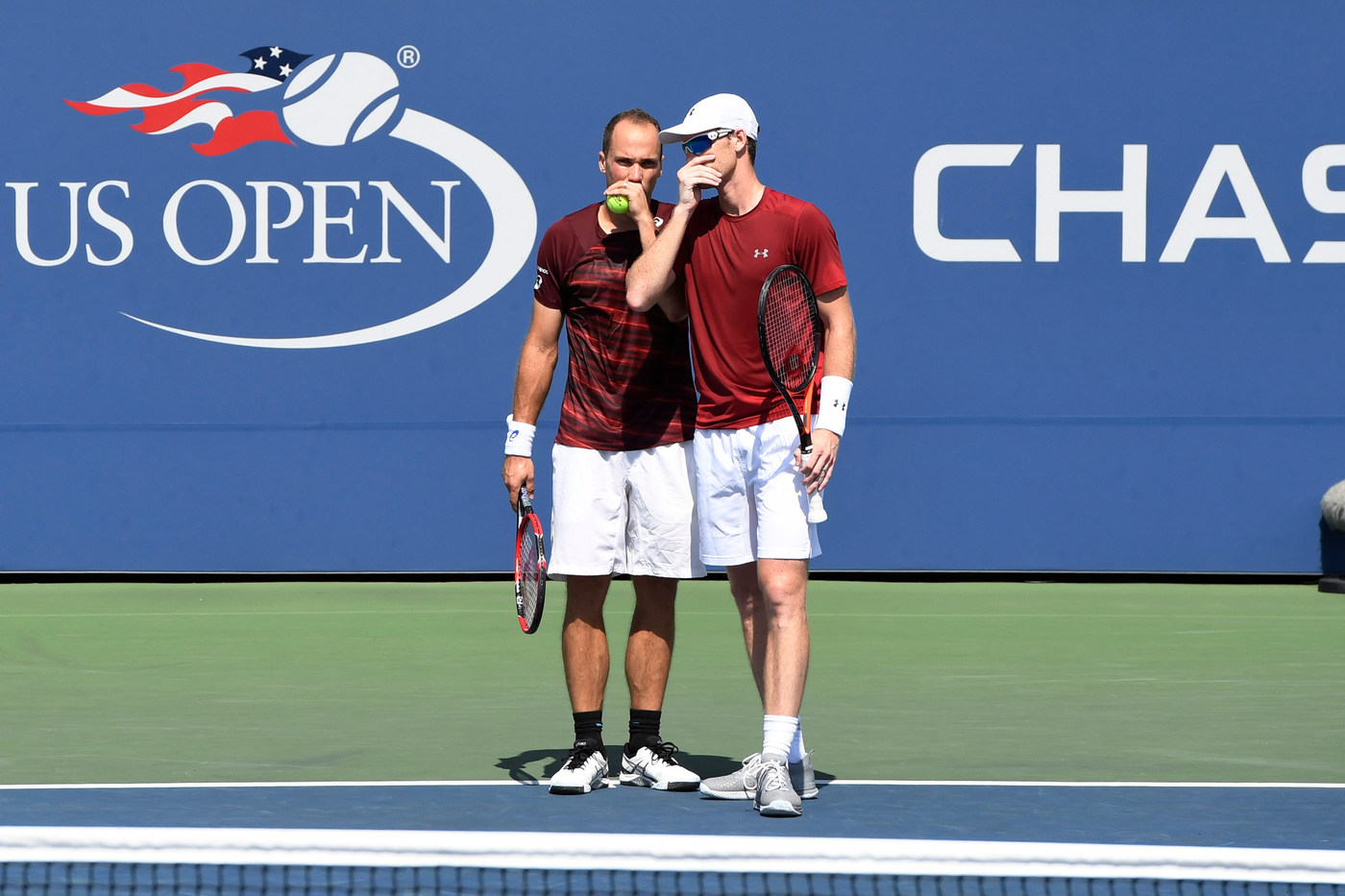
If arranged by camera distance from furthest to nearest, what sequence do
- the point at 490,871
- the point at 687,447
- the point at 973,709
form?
1. the point at 973,709
2. the point at 687,447
3. the point at 490,871

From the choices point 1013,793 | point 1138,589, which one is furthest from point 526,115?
point 1013,793

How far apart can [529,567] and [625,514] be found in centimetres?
34

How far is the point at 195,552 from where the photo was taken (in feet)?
32.1

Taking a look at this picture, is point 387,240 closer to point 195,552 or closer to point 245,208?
point 245,208

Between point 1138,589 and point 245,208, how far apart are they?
16.2 ft

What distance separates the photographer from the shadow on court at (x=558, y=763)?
4.84 meters

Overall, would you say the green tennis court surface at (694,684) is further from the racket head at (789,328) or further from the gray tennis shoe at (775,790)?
the racket head at (789,328)

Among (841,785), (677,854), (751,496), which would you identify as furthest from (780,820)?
(677,854)

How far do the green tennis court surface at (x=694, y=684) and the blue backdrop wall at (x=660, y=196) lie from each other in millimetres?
480

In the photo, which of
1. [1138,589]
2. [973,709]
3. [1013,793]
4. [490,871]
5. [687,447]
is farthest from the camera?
[1138,589]

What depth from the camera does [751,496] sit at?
182 inches

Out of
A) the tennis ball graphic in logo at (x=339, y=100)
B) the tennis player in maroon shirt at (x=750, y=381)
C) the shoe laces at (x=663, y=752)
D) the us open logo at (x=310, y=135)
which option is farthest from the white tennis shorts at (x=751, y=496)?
the tennis ball graphic in logo at (x=339, y=100)

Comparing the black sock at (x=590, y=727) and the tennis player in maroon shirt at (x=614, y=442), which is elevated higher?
the tennis player in maroon shirt at (x=614, y=442)

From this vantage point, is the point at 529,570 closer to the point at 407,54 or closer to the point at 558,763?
the point at 558,763
